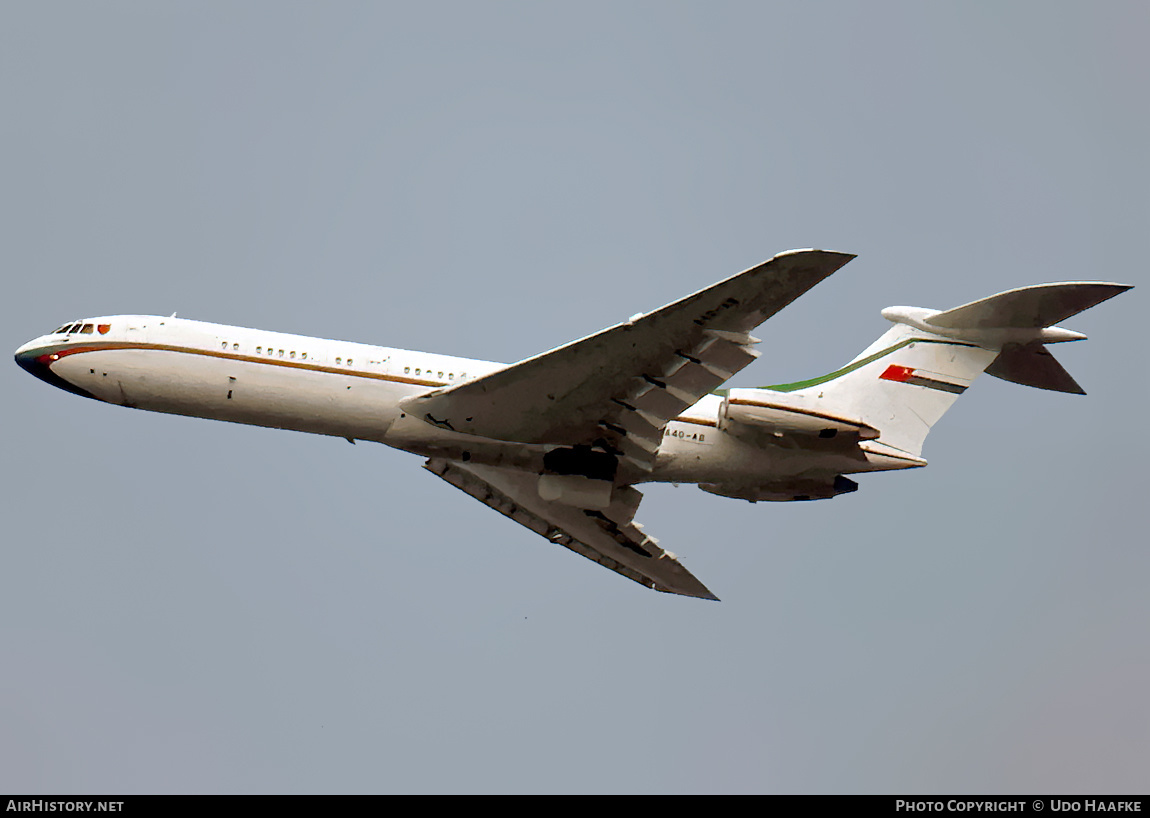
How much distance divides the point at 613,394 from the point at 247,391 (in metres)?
8.24

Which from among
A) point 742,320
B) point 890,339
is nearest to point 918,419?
point 890,339

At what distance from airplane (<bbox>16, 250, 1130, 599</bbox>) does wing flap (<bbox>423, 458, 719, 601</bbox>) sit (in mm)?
1544

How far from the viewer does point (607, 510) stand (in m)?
31.9

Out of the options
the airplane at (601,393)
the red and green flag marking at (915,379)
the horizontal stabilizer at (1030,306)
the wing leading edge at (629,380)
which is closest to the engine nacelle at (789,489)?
the airplane at (601,393)

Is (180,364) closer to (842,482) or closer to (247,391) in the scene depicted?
(247,391)

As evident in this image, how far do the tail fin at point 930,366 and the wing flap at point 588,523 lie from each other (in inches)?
230

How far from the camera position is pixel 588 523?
111 feet

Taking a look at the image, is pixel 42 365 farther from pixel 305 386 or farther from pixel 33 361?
pixel 305 386

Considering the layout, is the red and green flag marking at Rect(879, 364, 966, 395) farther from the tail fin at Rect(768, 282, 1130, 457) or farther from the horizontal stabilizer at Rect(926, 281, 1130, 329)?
the horizontal stabilizer at Rect(926, 281, 1130, 329)

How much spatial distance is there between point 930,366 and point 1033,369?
7.60ft

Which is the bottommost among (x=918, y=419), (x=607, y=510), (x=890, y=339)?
(x=607, y=510)

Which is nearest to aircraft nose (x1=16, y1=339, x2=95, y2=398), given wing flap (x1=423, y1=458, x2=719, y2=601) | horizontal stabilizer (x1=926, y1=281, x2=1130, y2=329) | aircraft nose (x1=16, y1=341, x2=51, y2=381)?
aircraft nose (x1=16, y1=341, x2=51, y2=381)

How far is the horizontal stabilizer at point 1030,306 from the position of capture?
25.9 meters

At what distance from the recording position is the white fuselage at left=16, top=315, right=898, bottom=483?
92.5ft
